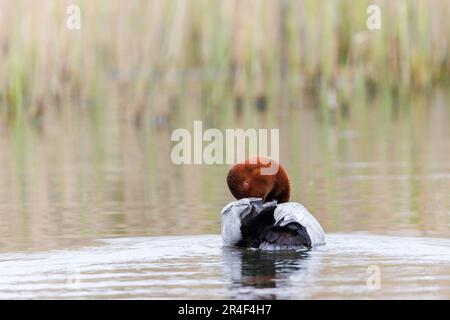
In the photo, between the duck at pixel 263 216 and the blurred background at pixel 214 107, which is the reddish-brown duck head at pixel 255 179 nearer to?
the duck at pixel 263 216

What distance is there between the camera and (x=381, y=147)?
44.8 ft

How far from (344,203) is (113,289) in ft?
12.1

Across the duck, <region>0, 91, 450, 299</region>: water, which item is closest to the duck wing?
A: the duck

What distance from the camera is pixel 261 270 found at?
22.3 feet

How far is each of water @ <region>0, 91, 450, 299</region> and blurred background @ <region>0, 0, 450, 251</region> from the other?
0.13 feet

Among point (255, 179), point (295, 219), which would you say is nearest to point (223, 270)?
point (295, 219)

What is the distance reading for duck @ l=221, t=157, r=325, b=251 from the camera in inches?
289

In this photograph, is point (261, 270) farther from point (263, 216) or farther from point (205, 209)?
point (205, 209)

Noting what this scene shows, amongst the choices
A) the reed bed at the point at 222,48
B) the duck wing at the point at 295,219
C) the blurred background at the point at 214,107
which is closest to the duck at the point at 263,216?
the duck wing at the point at 295,219

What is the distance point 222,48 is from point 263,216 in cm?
937

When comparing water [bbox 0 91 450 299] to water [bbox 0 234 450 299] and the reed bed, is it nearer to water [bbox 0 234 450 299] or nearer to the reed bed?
water [bbox 0 234 450 299]

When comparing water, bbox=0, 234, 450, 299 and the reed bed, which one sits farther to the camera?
the reed bed
